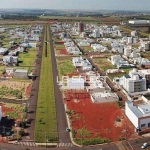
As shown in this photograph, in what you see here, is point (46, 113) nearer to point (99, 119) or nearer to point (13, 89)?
point (99, 119)

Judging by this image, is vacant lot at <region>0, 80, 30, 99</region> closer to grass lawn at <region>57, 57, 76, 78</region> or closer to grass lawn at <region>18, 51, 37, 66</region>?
grass lawn at <region>57, 57, 76, 78</region>

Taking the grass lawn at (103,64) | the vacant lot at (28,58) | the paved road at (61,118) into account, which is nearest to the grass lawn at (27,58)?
the vacant lot at (28,58)

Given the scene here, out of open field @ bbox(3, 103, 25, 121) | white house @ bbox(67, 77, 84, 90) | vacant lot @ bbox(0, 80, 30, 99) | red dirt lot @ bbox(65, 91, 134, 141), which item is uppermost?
white house @ bbox(67, 77, 84, 90)

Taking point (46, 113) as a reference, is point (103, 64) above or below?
above

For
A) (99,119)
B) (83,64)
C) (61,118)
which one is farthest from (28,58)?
(99,119)

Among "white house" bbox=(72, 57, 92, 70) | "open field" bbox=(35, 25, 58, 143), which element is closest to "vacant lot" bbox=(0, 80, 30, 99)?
"open field" bbox=(35, 25, 58, 143)

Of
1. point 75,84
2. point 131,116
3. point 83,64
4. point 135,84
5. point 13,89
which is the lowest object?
point 131,116

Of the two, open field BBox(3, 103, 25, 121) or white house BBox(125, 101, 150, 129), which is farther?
open field BBox(3, 103, 25, 121)
